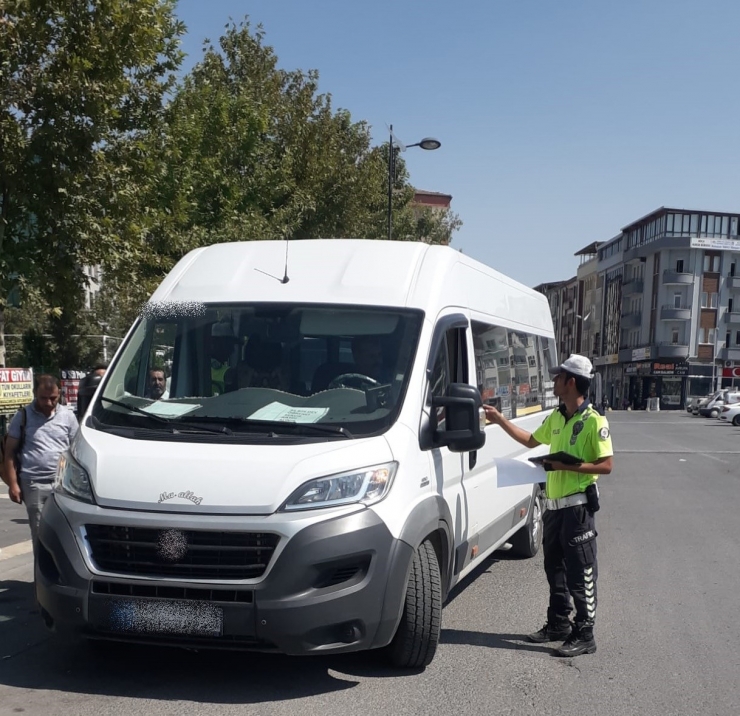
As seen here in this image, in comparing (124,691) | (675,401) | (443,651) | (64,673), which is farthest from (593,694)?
(675,401)

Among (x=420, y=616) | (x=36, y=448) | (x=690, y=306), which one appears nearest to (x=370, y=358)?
(x=420, y=616)

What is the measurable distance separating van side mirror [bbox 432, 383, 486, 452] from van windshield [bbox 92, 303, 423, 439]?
0.87 feet

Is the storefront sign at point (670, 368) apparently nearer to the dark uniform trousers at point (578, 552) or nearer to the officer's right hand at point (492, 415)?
the officer's right hand at point (492, 415)

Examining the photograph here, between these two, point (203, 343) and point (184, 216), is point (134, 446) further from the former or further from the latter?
point (184, 216)

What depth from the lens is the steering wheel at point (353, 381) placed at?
17.3 feet

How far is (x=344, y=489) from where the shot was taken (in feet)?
15.1

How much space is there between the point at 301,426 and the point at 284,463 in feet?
1.15

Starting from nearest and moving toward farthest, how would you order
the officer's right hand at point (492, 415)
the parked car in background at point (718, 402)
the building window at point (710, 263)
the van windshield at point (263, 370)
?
the van windshield at point (263, 370) → the officer's right hand at point (492, 415) → the parked car in background at point (718, 402) → the building window at point (710, 263)

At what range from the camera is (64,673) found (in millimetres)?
5133

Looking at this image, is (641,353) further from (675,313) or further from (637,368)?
(675,313)

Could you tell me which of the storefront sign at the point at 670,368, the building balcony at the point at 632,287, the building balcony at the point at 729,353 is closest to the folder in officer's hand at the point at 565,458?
the storefront sign at the point at 670,368

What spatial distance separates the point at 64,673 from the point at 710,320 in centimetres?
8538

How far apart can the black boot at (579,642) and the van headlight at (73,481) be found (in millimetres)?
2843

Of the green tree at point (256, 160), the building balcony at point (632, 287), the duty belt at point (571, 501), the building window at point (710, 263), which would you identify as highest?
the building window at point (710, 263)
